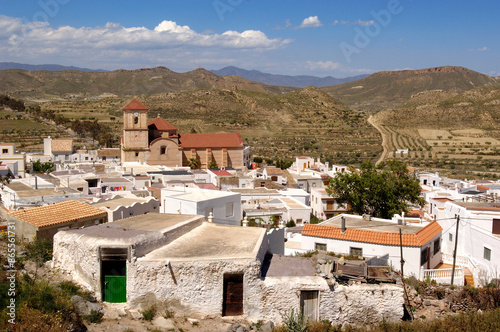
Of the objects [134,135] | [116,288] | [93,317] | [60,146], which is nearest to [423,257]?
[116,288]

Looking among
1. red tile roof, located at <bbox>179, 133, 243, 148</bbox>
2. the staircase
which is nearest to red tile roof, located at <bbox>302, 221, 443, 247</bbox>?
the staircase

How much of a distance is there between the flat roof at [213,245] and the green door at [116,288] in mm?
625

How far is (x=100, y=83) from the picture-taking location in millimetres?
176375

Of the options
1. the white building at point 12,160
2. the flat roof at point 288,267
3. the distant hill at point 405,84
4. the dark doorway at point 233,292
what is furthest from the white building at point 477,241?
the distant hill at point 405,84

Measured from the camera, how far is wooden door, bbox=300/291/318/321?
8.97 m

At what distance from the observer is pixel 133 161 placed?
4762cm

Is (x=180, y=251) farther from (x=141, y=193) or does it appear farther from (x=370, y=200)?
(x=370, y=200)

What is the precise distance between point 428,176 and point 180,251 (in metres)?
31.6

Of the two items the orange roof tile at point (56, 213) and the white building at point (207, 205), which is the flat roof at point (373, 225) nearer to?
the white building at point (207, 205)

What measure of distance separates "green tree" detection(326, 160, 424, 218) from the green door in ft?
57.8

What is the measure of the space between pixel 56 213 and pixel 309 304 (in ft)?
27.2

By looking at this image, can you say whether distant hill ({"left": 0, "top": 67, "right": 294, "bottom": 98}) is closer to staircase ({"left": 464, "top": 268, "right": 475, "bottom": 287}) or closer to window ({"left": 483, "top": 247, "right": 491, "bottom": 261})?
window ({"left": 483, "top": 247, "right": 491, "bottom": 261})

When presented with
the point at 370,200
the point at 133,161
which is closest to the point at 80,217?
the point at 370,200

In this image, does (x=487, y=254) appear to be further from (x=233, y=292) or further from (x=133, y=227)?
(x=133, y=227)
